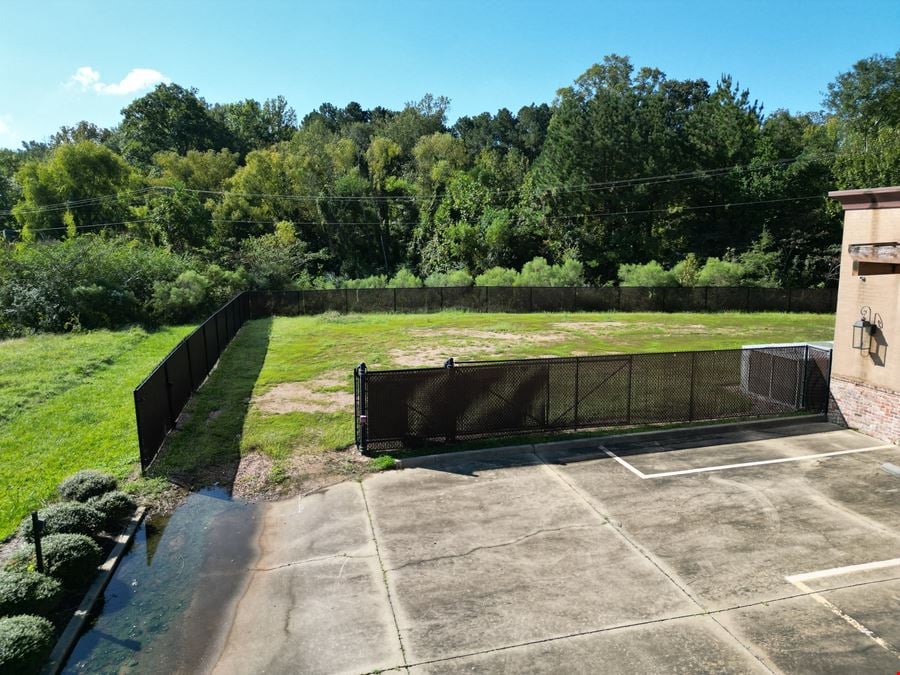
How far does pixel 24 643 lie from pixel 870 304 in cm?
1410

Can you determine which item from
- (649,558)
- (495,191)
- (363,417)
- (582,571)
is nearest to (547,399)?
(363,417)

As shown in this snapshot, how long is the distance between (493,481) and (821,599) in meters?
4.75

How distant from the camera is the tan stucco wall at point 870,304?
11.2m

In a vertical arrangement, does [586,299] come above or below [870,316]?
below

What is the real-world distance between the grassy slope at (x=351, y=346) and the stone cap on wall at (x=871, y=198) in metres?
9.84

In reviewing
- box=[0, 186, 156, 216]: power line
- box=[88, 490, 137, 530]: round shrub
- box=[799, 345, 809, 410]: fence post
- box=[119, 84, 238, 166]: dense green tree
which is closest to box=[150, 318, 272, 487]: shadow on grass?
box=[88, 490, 137, 530]: round shrub

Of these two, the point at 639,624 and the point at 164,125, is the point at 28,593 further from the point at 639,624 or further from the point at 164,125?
the point at 164,125

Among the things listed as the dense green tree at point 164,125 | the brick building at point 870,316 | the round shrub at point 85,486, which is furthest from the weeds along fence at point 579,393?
the dense green tree at point 164,125

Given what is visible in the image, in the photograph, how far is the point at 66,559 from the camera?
6.62 meters

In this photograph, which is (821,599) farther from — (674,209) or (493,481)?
(674,209)

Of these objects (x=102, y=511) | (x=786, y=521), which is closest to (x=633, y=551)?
(x=786, y=521)

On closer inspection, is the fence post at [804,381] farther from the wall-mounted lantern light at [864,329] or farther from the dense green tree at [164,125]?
the dense green tree at [164,125]

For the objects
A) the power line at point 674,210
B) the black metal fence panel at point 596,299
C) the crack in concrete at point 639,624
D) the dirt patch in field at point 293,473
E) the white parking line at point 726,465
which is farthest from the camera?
the power line at point 674,210

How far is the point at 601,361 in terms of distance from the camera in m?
11.8
